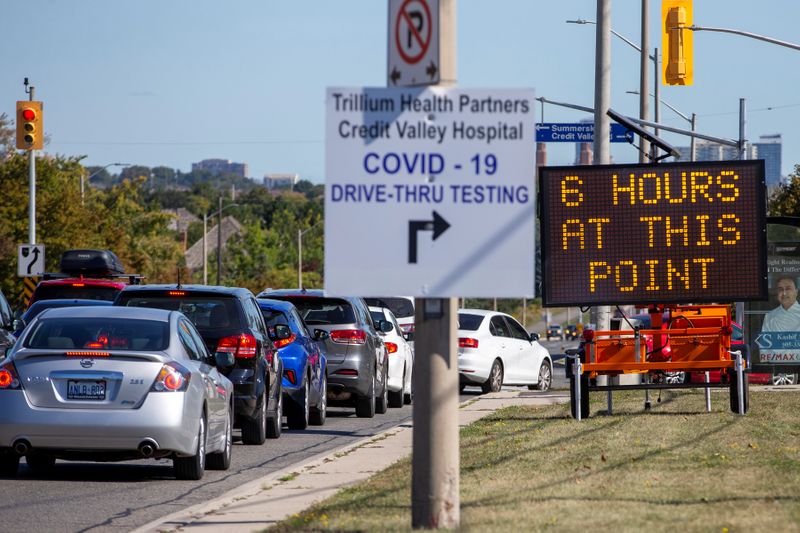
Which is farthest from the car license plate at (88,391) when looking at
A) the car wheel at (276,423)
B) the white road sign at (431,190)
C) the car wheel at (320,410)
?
the car wheel at (320,410)

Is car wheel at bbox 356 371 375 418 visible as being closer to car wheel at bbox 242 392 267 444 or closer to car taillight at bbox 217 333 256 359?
car wheel at bbox 242 392 267 444

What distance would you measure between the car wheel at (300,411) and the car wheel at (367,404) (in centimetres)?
227

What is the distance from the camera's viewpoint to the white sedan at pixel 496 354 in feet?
93.0

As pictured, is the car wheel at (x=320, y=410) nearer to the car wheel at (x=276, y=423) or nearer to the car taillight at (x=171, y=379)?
the car wheel at (x=276, y=423)

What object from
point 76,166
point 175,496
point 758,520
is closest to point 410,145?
point 758,520

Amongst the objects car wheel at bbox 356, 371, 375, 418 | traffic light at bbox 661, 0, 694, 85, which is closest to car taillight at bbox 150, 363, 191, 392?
car wheel at bbox 356, 371, 375, 418

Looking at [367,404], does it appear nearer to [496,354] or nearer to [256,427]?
[256,427]

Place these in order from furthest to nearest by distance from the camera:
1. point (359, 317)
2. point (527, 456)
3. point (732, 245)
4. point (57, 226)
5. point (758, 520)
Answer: point (57, 226) < point (359, 317) < point (732, 245) < point (527, 456) < point (758, 520)

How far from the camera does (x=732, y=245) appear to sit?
56.5 feet

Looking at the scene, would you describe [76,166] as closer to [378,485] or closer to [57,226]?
[57,226]

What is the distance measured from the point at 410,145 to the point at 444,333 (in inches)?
42.3

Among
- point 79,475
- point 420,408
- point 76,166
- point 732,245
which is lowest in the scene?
point 79,475

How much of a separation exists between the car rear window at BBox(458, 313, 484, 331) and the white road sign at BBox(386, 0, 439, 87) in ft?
66.2

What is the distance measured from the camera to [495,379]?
28.9 m
